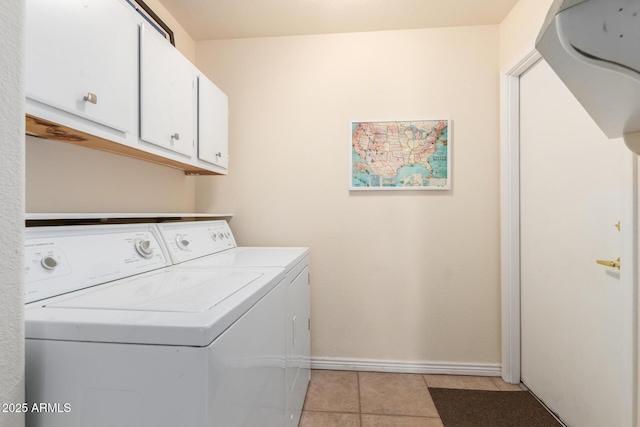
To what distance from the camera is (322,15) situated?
1934 millimetres

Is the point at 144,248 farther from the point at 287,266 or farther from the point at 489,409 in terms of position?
the point at 489,409

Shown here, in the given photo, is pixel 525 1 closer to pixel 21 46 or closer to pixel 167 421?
pixel 21 46

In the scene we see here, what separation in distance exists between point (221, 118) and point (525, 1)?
201cm

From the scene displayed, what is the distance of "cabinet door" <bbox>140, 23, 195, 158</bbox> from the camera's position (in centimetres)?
121

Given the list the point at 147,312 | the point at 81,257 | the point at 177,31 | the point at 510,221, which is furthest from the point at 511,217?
the point at 177,31

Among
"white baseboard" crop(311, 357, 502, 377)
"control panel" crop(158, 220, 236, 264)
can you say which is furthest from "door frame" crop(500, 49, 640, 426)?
"control panel" crop(158, 220, 236, 264)

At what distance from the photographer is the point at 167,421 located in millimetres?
572

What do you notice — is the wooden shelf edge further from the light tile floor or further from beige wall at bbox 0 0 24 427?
the light tile floor

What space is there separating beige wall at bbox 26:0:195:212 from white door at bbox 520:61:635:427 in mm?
2319

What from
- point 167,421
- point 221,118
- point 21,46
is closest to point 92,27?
point 21,46

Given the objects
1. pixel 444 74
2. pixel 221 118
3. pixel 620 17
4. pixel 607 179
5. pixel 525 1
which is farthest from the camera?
pixel 444 74

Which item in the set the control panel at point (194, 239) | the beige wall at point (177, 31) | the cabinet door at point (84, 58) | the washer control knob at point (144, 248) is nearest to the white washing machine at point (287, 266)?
the control panel at point (194, 239)

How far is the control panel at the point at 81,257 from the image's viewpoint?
31.2 inches

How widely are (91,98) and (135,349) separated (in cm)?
83
